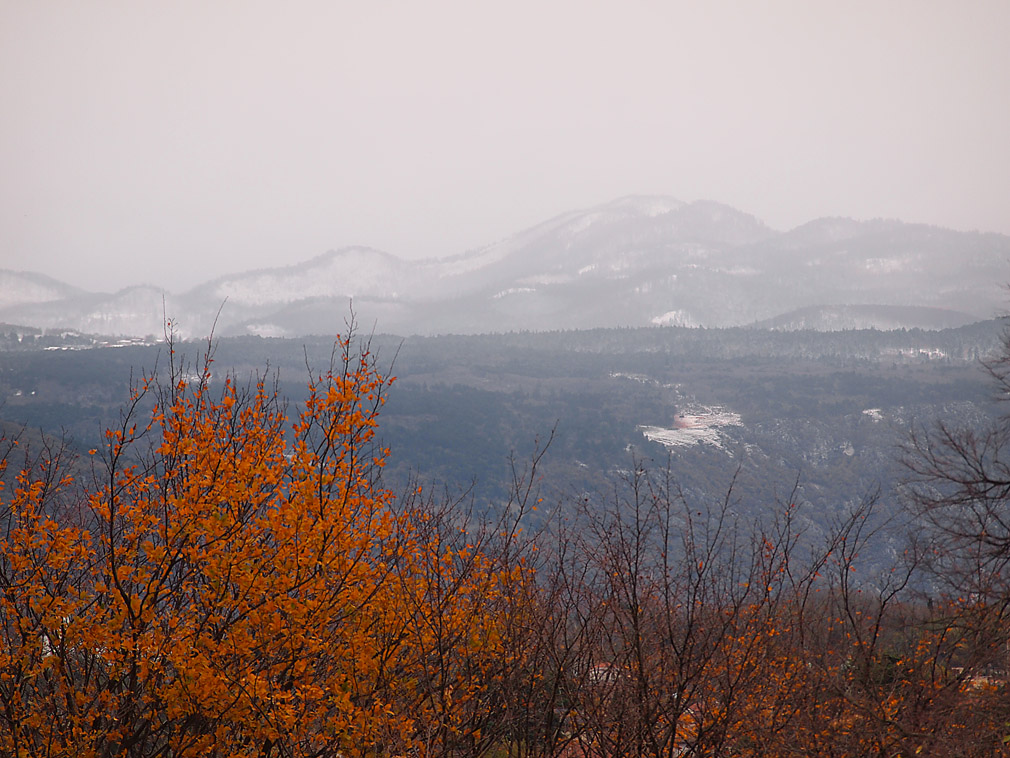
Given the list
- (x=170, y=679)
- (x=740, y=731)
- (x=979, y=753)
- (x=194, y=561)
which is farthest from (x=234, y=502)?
(x=979, y=753)

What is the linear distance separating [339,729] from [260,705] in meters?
0.78

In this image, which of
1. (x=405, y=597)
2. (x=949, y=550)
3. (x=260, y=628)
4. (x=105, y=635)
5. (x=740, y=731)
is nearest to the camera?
(x=105, y=635)

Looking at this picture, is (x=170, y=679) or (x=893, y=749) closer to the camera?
(x=170, y=679)

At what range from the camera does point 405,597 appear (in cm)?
902

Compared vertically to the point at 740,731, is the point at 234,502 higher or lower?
higher

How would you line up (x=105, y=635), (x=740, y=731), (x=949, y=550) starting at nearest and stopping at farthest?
(x=105, y=635)
(x=740, y=731)
(x=949, y=550)

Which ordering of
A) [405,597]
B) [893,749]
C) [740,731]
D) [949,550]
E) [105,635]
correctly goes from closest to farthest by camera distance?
[105,635] < [405,597] < [740,731] < [893,749] < [949,550]

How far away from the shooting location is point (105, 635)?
291 inches

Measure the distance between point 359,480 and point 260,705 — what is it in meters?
2.27

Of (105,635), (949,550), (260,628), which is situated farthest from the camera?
(949,550)

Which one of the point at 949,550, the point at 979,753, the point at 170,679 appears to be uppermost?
the point at 170,679

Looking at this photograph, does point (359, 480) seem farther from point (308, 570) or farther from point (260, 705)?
point (260, 705)

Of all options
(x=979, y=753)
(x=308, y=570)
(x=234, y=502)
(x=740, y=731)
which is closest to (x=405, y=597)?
(x=308, y=570)

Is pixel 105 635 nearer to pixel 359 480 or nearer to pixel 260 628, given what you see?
pixel 260 628
